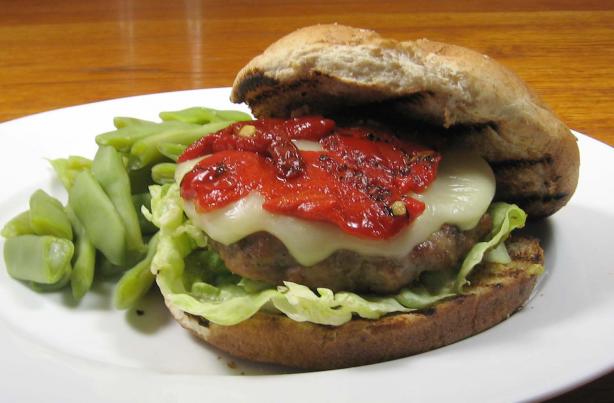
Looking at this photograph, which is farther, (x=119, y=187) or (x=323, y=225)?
(x=119, y=187)

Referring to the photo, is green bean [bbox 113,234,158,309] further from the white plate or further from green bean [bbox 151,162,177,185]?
green bean [bbox 151,162,177,185]

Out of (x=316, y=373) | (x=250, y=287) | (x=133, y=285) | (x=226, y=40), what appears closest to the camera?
(x=316, y=373)

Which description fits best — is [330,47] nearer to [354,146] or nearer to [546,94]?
[354,146]

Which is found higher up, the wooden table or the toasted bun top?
the toasted bun top

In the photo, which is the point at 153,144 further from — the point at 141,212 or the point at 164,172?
the point at 141,212

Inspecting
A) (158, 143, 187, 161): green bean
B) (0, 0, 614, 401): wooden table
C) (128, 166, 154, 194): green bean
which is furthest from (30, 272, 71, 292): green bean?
(0, 0, 614, 401): wooden table

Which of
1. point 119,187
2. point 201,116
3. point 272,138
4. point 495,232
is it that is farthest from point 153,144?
point 495,232

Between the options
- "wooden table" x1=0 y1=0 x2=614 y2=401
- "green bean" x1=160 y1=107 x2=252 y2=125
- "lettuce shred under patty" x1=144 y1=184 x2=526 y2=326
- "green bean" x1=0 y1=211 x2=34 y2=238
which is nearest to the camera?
"lettuce shred under patty" x1=144 y1=184 x2=526 y2=326
